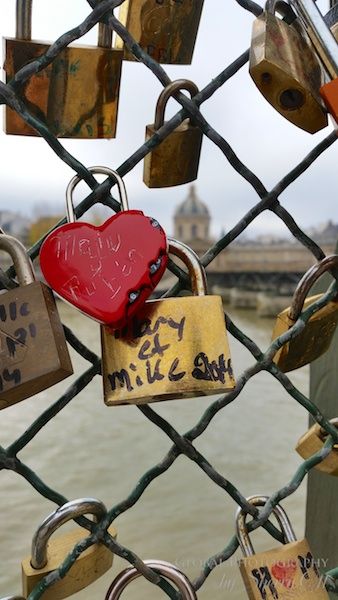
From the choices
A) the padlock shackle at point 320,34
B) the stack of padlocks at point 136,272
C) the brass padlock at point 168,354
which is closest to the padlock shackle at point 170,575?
the stack of padlocks at point 136,272

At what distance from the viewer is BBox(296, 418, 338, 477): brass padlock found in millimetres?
573

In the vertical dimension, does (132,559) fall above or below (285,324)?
below

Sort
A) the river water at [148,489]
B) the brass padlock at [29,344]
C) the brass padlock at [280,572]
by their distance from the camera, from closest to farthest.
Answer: the brass padlock at [29,344], the brass padlock at [280,572], the river water at [148,489]

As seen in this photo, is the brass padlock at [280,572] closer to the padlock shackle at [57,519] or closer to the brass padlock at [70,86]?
the padlock shackle at [57,519]

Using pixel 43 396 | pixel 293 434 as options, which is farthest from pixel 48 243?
pixel 43 396

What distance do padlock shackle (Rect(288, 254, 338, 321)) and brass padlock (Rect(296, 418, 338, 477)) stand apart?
108 mm

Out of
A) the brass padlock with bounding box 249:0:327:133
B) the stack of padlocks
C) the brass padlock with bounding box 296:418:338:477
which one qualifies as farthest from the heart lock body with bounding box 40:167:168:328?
the brass padlock with bounding box 296:418:338:477

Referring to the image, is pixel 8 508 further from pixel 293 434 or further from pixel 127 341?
pixel 127 341

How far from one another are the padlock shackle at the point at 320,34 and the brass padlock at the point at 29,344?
0.25m

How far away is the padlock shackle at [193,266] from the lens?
0.48m

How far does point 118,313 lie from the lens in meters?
0.42

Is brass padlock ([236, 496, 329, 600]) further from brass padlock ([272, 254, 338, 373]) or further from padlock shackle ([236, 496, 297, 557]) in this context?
brass padlock ([272, 254, 338, 373])

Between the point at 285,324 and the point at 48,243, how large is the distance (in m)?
0.22

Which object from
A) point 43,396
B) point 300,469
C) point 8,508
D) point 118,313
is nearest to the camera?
point 118,313
